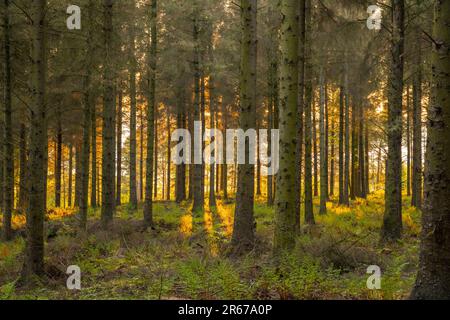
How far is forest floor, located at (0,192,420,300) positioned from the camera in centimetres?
596

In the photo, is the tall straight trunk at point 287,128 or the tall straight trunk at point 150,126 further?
the tall straight trunk at point 150,126

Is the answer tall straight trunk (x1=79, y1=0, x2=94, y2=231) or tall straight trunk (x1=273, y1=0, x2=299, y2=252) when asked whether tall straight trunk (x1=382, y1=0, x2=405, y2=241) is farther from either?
tall straight trunk (x1=79, y1=0, x2=94, y2=231)

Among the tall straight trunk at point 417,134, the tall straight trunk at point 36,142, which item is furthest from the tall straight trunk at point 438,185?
the tall straight trunk at point 417,134

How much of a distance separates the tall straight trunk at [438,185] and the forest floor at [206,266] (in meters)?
0.68

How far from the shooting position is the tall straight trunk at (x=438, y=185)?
4836 mm

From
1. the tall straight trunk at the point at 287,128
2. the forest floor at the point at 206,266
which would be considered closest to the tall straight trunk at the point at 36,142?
the forest floor at the point at 206,266

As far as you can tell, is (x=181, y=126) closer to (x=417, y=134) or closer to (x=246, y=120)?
(x=417, y=134)

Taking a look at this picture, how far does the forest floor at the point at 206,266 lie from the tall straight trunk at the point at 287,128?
1.67 feet

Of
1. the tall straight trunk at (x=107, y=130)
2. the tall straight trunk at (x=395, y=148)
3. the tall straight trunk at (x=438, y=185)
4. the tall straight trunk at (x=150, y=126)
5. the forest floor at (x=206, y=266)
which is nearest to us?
the tall straight trunk at (x=438, y=185)

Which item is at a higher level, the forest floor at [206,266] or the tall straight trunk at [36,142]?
the tall straight trunk at [36,142]

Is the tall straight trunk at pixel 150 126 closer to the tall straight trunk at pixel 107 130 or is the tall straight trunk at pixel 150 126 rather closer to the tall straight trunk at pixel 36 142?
the tall straight trunk at pixel 107 130

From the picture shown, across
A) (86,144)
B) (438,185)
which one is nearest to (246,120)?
(438,185)

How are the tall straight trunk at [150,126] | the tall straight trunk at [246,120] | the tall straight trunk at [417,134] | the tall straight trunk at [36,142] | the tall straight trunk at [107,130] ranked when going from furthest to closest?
the tall straight trunk at [417,134] → the tall straight trunk at [150,126] → the tall straight trunk at [107,130] → the tall straight trunk at [246,120] → the tall straight trunk at [36,142]

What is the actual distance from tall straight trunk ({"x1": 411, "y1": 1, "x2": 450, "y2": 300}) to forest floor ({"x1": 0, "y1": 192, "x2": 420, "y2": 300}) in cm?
68
